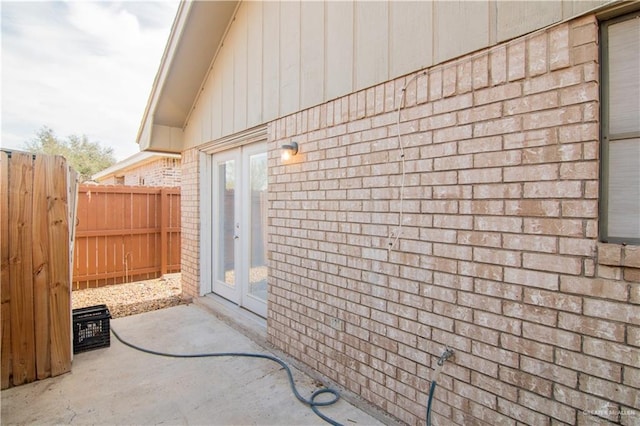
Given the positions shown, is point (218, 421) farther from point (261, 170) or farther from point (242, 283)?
point (261, 170)

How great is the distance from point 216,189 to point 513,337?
4.71m

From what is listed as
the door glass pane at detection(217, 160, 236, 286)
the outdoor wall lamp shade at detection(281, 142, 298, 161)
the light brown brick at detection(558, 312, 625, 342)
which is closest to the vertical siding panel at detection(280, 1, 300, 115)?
the outdoor wall lamp shade at detection(281, 142, 298, 161)

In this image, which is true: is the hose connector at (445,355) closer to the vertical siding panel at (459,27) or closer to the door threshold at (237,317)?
the vertical siding panel at (459,27)

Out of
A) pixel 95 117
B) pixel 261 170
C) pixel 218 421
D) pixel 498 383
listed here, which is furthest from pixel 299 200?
pixel 95 117

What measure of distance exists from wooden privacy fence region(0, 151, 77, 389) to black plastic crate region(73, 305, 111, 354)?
1.54ft

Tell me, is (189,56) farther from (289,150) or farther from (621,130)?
(621,130)

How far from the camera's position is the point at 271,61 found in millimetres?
3723

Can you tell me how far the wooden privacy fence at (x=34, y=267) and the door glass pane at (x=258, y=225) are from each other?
2.04 m

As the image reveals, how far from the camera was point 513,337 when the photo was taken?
1803 mm

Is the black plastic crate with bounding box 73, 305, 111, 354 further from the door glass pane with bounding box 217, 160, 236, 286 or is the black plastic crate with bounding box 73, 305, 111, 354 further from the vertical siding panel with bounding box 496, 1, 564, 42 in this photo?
the vertical siding panel with bounding box 496, 1, 564, 42

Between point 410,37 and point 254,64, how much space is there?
2335 millimetres

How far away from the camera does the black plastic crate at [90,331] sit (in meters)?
3.63

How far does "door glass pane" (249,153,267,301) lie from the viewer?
13.9 ft

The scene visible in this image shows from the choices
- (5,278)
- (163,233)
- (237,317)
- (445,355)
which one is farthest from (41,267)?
(163,233)
